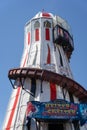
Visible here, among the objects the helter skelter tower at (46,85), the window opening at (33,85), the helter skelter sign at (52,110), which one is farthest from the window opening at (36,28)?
the helter skelter sign at (52,110)

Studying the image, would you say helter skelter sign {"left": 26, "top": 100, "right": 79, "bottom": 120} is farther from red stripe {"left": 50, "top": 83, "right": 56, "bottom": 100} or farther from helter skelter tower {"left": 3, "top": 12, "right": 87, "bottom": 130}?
red stripe {"left": 50, "top": 83, "right": 56, "bottom": 100}

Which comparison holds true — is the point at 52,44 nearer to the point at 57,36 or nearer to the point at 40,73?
the point at 57,36

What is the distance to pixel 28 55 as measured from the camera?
5488 centimetres

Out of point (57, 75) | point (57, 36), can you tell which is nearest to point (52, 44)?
point (57, 36)

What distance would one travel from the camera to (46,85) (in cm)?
4816

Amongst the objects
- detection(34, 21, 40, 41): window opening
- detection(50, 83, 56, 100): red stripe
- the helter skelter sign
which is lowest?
the helter skelter sign

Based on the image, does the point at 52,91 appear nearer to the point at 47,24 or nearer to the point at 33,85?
the point at 33,85

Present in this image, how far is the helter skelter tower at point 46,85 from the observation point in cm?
4241

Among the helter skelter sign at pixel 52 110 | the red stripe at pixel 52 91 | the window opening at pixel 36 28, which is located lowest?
the helter skelter sign at pixel 52 110

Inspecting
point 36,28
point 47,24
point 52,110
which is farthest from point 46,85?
point 47,24

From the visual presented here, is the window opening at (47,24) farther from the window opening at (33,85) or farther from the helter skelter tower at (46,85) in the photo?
the window opening at (33,85)

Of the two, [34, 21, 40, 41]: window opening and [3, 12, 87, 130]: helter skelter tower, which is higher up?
[34, 21, 40, 41]: window opening

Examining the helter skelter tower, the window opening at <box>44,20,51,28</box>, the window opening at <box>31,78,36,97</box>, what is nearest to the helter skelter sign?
the helter skelter tower

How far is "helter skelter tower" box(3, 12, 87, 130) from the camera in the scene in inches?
1670
